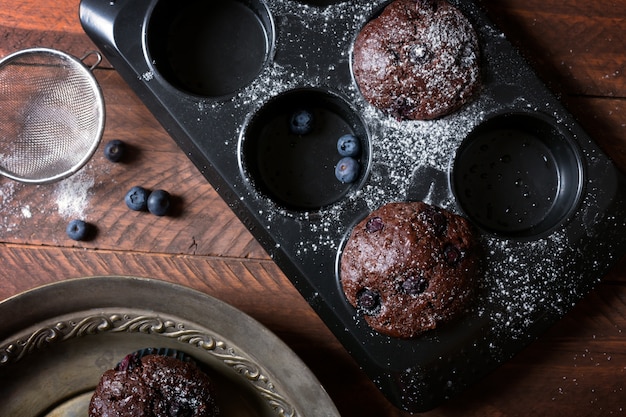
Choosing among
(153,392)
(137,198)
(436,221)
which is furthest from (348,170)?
(153,392)

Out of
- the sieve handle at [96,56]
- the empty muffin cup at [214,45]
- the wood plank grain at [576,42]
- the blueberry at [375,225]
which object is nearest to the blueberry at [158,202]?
the empty muffin cup at [214,45]

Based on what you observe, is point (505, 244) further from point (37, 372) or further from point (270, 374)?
point (37, 372)

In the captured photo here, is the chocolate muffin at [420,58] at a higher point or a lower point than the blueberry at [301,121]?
higher

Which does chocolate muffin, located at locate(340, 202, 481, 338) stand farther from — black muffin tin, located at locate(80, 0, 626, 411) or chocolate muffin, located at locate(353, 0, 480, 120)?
chocolate muffin, located at locate(353, 0, 480, 120)

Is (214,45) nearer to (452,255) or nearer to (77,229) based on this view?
(77,229)

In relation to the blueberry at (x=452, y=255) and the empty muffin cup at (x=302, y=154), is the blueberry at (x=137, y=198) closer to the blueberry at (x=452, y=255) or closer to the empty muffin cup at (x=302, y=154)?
the empty muffin cup at (x=302, y=154)

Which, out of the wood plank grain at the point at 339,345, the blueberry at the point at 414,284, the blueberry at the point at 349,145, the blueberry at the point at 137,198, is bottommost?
the wood plank grain at the point at 339,345
